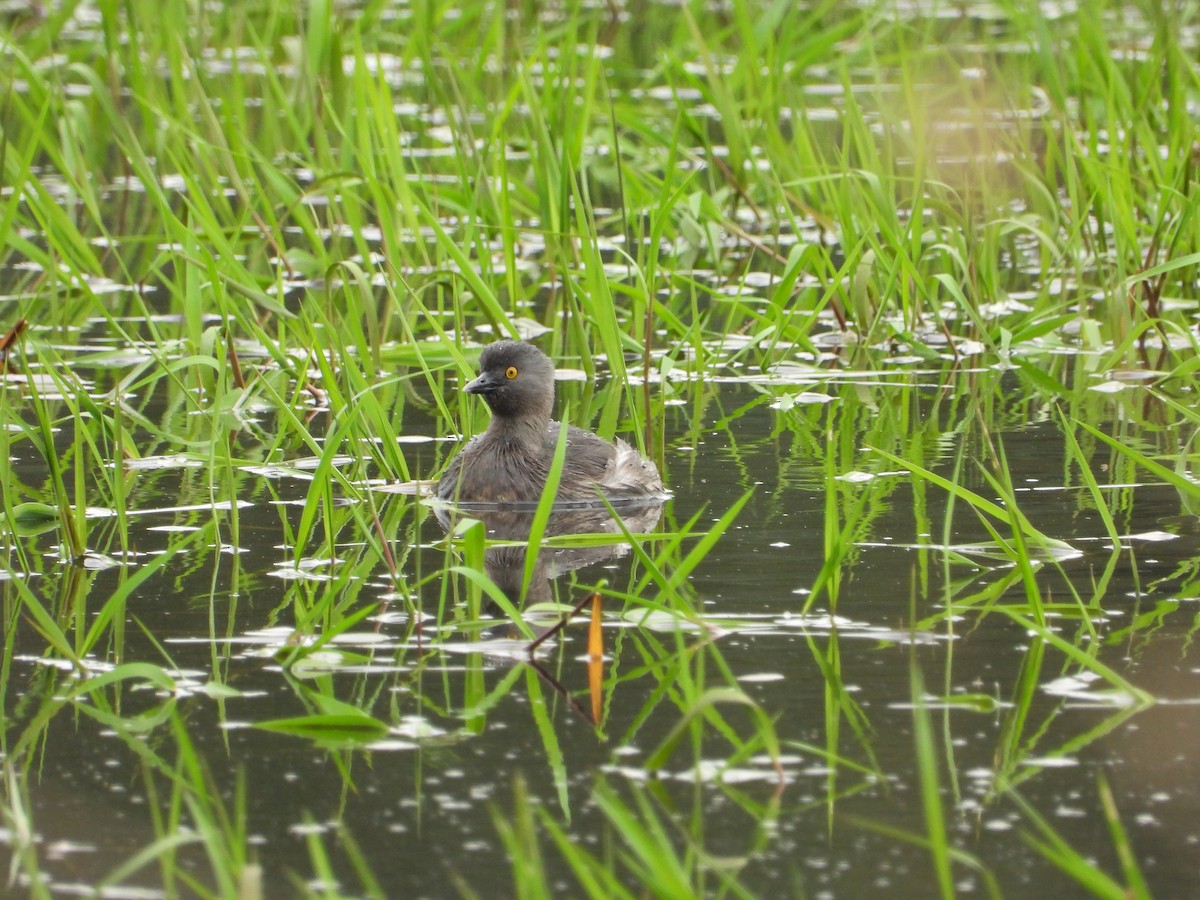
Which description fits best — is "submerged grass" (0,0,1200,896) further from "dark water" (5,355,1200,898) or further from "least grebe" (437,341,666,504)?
"least grebe" (437,341,666,504)

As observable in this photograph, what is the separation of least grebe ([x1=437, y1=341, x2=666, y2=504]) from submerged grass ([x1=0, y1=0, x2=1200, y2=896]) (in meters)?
0.19

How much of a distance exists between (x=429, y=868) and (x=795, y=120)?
22.2 ft

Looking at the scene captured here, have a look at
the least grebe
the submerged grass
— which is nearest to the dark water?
the submerged grass

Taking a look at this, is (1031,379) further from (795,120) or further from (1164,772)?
(1164,772)

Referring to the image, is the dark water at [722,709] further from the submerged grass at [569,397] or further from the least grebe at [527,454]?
the least grebe at [527,454]

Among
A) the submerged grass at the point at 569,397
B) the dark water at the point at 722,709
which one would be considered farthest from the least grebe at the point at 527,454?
the dark water at the point at 722,709

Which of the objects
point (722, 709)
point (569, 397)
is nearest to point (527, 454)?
point (569, 397)

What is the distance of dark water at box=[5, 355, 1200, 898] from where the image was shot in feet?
13.0

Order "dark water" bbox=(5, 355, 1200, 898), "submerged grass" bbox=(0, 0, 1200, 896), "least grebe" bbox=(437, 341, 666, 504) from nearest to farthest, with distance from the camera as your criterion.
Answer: "dark water" bbox=(5, 355, 1200, 898) → "submerged grass" bbox=(0, 0, 1200, 896) → "least grebe" bbox=(437, 341, 666, 504)

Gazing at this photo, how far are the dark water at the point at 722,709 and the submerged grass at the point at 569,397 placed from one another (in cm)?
2

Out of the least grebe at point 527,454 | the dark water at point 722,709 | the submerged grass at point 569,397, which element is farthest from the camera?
the least grebe at point 527,454

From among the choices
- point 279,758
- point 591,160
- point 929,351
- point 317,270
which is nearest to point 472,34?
point 591,160

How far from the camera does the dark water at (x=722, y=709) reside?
13.0ft

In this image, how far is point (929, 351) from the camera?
8781mm
